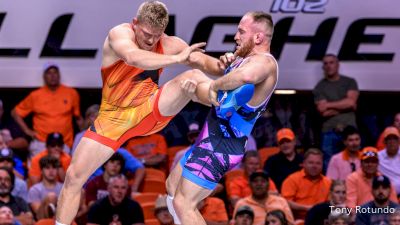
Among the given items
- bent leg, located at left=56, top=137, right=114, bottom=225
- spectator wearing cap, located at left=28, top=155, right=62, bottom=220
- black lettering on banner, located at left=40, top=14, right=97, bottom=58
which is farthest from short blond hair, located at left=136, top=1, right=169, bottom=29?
black lettering on banner, located at left=40, top=14, right=97, bottom=58

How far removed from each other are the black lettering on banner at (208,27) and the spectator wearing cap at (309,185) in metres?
2.48

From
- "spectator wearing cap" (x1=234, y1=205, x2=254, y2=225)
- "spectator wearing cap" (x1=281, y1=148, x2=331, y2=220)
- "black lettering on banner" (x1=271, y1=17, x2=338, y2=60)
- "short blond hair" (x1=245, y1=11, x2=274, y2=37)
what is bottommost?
"spectator wearing cap" (x1=234, y1=205, x2=254, y2=225)

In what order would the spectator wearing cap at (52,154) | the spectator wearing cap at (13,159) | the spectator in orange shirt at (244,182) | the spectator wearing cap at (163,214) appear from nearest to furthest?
1. the spectator wearing cap at (163,214)
2. the spectator in orange shirt at (244,182)
3. the spectator wearing cap at (13,159)
4. the spectator wearing cap at (52,154)

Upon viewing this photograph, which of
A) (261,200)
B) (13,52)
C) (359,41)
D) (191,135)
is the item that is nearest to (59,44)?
(13,52)

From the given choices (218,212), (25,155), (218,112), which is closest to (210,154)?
(218,112)

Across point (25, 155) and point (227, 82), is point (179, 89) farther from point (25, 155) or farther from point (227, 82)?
point (25, 155)

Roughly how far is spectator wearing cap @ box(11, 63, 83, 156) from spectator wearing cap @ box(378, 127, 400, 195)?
12.5ft

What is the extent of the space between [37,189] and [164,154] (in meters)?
1.94

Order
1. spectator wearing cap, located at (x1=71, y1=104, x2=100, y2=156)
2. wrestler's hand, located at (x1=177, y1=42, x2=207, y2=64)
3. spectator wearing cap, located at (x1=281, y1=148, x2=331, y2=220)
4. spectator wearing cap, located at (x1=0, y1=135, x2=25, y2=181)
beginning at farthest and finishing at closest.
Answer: spectator wearing cap, located at (x1=71, y1=104, x2=100, y2=156), spectator wearing cap, located at (x1=0, y1=135, x2=25, y2=181), spectator wearing cap, located at (x1=281, y1=148, x2=331, y2=220), wrestler's hand, located at (x1=177, y1=42, x2=207, y2=64)

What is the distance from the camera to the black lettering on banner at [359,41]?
1560 cm

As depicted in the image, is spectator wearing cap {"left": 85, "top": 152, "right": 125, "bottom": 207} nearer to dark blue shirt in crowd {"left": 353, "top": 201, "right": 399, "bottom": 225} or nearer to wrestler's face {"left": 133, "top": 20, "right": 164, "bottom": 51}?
dark blue shirt in crowd {"left": 353, "top": 201, "right": 399, "bottom": 225}

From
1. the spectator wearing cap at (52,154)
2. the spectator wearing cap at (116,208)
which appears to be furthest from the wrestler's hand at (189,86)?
the spectator wearing cap at (52,154)

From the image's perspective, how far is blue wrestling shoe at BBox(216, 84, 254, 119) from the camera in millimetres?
9759

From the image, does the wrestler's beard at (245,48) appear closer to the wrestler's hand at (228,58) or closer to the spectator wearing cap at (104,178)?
the wrestler's hand at (228,58)
